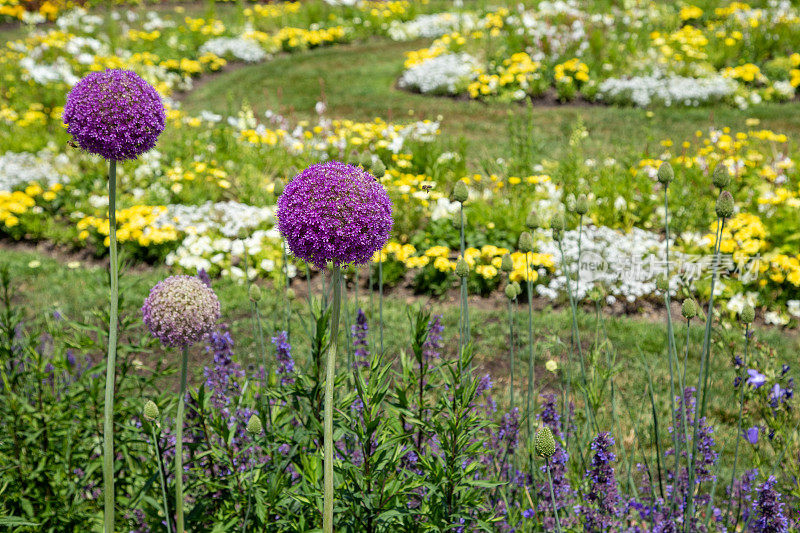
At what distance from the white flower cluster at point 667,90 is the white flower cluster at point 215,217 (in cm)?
533

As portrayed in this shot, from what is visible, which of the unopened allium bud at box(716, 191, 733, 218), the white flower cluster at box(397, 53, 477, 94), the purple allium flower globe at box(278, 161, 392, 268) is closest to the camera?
the purple allium flower globe at box(278, 161, 392, 268)

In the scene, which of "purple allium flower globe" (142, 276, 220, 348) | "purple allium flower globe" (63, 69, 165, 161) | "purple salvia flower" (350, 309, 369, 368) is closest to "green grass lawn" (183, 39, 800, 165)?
"purple salvia flower" (350, 309, 369, 368)

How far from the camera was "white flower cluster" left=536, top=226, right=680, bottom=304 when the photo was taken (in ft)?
16.2

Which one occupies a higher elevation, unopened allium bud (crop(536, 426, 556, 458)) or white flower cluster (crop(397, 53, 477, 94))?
white flower cluster (crop(397, 53, 477, 94))

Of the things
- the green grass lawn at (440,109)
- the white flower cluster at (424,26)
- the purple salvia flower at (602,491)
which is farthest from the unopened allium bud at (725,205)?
the white flower cluster at (424,26)

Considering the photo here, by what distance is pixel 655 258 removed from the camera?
515 cm

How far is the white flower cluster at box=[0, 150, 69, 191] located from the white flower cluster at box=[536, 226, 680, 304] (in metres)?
5.09

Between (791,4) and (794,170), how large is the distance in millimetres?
6619

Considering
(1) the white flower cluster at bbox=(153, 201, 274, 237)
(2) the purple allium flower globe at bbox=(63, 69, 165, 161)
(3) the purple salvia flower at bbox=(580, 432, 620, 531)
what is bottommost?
(1) the white flower cluster at bbox=(153, 201, 274, 237)

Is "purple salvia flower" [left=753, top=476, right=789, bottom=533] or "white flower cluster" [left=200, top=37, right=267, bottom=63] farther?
"white flower cluster" [left=200, top=37, right=267, bottom=63]

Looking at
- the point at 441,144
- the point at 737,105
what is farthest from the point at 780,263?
the point at 737,105

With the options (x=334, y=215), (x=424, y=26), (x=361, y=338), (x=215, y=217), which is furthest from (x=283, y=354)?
(x=424, y=26)

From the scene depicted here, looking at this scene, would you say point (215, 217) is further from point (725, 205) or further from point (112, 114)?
point (725, 205)

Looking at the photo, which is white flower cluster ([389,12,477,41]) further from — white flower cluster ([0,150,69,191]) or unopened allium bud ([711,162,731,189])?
unopened allium bud ([711,162,731,189])
